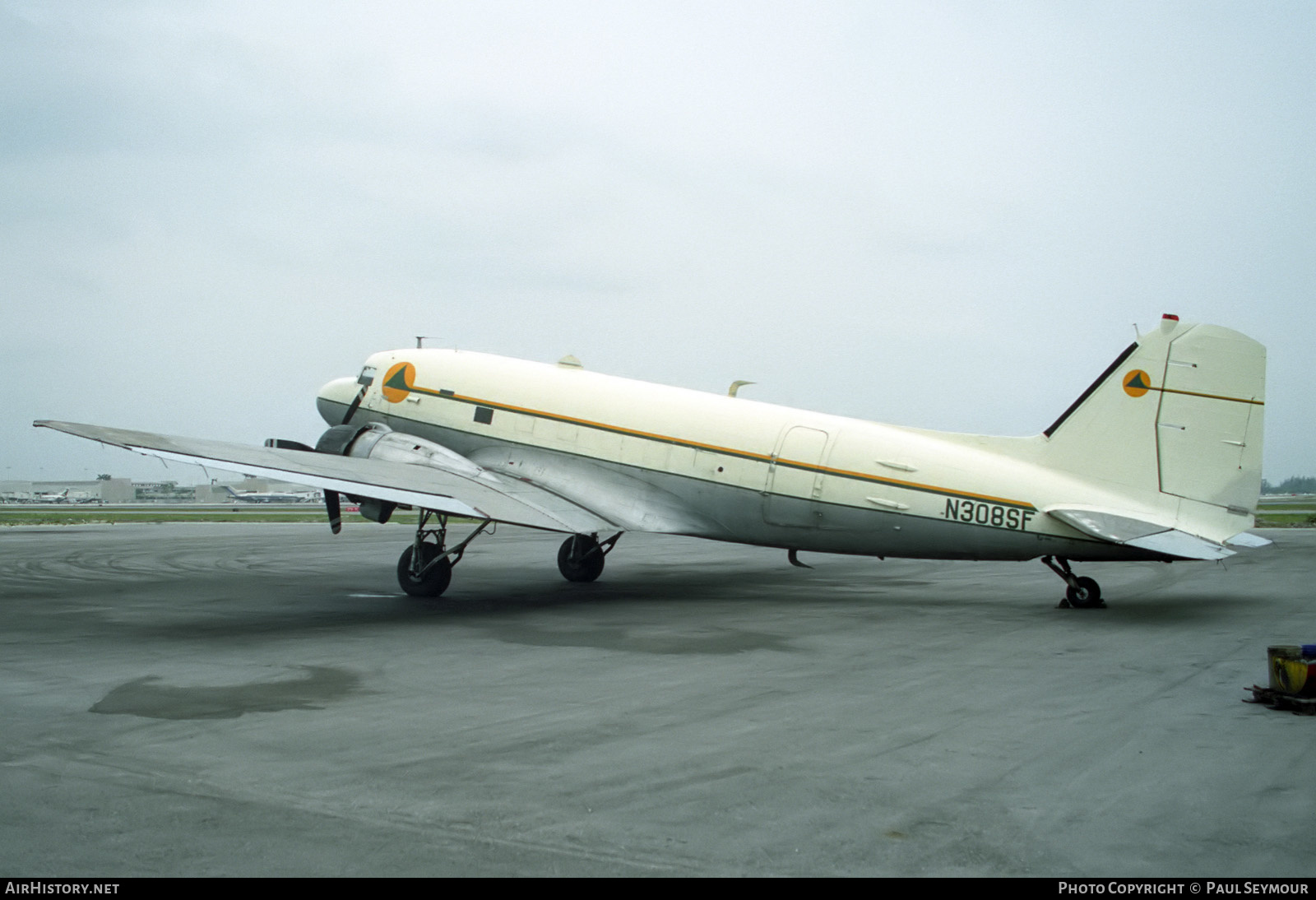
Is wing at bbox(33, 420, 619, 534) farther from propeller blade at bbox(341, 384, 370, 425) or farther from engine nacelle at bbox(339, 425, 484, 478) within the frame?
propeller blade at bbox(341, 384, 370, 425)

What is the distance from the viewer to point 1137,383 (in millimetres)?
15055

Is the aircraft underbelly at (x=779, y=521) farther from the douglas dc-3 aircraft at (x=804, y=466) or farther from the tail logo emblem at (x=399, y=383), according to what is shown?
the tail logo emblem at (x=399, y=383)

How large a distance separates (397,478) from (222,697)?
7.34 metres

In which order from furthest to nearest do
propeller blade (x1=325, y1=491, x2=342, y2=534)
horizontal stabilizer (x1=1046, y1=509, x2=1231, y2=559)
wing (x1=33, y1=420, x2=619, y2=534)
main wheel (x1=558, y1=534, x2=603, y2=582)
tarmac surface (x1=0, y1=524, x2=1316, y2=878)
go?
main wheel (x1=558, y1=534, x2=603, y2=582) < propeller blade (x1=325, y1=491, x2=342, y2=534) < wing (x1=33, y1=420, x2=619, y2=534) < horizontal stabilizer (x1=1046, y1=509, x2=1231, y2=559) < tarmac surface (x1=0, y1=524, x2=1316, y2=878)

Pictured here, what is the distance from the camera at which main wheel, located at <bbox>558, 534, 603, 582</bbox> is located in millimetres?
20500

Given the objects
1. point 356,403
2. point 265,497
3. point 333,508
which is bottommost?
point 265,497

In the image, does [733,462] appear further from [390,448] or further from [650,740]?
[650,740]

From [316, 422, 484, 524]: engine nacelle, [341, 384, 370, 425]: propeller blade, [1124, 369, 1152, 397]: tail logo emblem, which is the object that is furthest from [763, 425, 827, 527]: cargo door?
[341, 384, 370, 425]: propeller blade

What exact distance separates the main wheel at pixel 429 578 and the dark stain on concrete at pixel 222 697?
7.24 m

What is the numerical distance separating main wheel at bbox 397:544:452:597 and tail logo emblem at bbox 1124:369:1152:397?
11.5 meters

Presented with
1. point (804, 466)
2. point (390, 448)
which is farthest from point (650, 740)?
point (390, 448)

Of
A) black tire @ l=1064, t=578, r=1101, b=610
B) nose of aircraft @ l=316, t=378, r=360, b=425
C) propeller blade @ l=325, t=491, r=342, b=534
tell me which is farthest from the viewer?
nose of aircraft @ l=316, t=378, r=360, b=425
